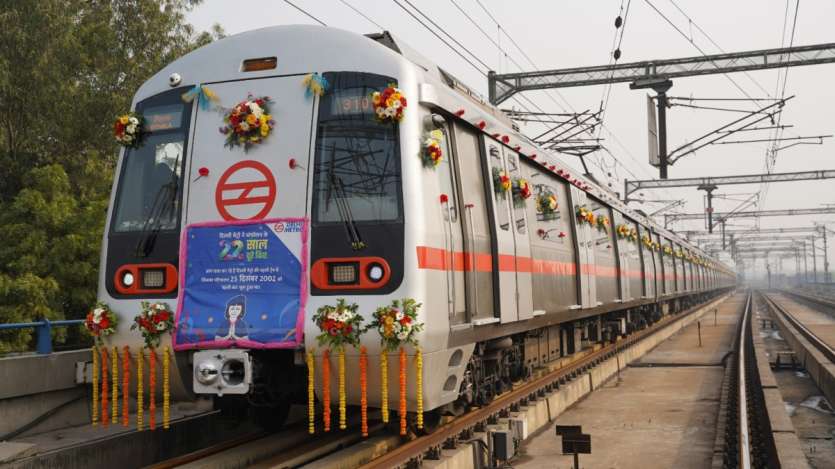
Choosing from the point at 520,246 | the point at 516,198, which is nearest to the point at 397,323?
the point at 520,246

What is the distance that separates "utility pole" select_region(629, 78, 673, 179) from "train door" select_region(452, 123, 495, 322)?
1307cm

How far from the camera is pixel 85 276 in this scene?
16688mm

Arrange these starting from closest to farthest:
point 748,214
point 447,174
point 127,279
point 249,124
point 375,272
Result: point 375,272, point 249,124, point 127,279, point 447,174, point 748,214

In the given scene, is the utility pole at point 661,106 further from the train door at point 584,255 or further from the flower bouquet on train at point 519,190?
the flower bouquet on train at point 519,190

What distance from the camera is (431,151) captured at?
747 centimetres

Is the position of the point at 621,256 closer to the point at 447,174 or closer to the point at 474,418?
the point at 474,418

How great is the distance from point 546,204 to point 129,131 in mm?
6071

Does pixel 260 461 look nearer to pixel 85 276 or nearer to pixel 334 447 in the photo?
pixel 334 447

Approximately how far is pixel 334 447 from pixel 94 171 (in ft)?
41.9

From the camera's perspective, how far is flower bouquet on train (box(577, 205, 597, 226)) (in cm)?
1440

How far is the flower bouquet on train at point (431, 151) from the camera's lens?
7477mm

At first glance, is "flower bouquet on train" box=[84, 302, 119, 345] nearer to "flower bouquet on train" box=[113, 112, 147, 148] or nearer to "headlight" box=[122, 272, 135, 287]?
"headlight" box=[122, 272, 135, 287]

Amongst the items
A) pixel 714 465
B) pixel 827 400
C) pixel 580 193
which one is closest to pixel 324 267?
pixel 714 465

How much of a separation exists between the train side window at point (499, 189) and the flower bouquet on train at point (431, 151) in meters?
1.68
